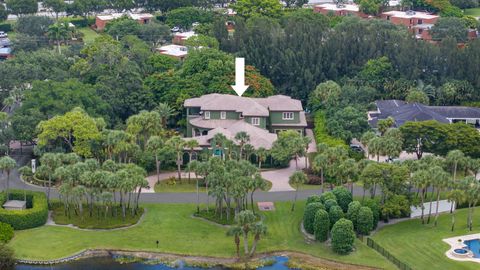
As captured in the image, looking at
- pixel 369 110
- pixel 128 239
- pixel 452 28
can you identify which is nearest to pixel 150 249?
pixel 128 239

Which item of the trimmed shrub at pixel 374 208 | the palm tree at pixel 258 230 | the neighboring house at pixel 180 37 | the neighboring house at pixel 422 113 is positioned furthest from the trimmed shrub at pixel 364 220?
the neighboring house at pixel 180 37

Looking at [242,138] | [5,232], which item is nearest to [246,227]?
[242,138]

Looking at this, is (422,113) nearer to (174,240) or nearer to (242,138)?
(242,138)

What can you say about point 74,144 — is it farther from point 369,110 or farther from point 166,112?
point 369,110

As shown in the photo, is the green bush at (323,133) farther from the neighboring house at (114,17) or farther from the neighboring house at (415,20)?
the neighboring house at (114,17)

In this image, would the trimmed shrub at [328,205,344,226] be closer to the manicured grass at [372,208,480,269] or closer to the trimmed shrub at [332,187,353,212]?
the trimmed shrub at [332,187,353,212]
